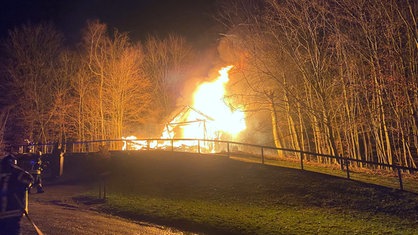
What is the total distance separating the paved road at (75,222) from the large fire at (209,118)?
11.9 m

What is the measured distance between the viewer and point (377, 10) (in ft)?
46.3

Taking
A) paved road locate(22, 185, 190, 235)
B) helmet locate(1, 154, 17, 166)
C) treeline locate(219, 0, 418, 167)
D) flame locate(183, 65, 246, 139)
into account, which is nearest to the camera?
helmet locate(1, 154, 17, 166)

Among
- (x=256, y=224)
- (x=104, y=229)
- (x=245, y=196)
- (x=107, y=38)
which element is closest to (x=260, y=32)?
(x=245, y=196)

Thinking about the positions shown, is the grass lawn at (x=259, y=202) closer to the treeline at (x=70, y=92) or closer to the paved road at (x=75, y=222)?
the paved road at (x=75, y=222)

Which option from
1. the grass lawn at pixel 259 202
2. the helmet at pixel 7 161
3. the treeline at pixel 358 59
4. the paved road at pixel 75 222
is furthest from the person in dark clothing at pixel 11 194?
the treeline at pixel 358 59

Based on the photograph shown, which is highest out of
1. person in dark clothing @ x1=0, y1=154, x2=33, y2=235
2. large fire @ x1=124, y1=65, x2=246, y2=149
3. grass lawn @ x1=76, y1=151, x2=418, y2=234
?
large fire @ x1=124, y1=65, x2=246, y2=149

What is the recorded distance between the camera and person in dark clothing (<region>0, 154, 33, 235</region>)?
585cm

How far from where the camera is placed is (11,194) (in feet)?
19.5

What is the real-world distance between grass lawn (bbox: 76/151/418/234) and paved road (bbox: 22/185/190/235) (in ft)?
2.16

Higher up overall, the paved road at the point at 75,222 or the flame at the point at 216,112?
the flame at the point at 216,112

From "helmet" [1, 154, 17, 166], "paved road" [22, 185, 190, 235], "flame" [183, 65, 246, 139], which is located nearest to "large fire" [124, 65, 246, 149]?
"flame" [183, 65, 246, 139]

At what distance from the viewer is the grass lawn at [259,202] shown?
26.0 feet

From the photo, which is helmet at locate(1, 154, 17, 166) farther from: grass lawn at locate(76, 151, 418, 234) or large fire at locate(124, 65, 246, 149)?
large fire at locate(124, 65, 246, 149)

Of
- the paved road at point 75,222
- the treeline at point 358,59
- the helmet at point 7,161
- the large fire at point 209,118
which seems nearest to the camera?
the helmet at point 7,161
